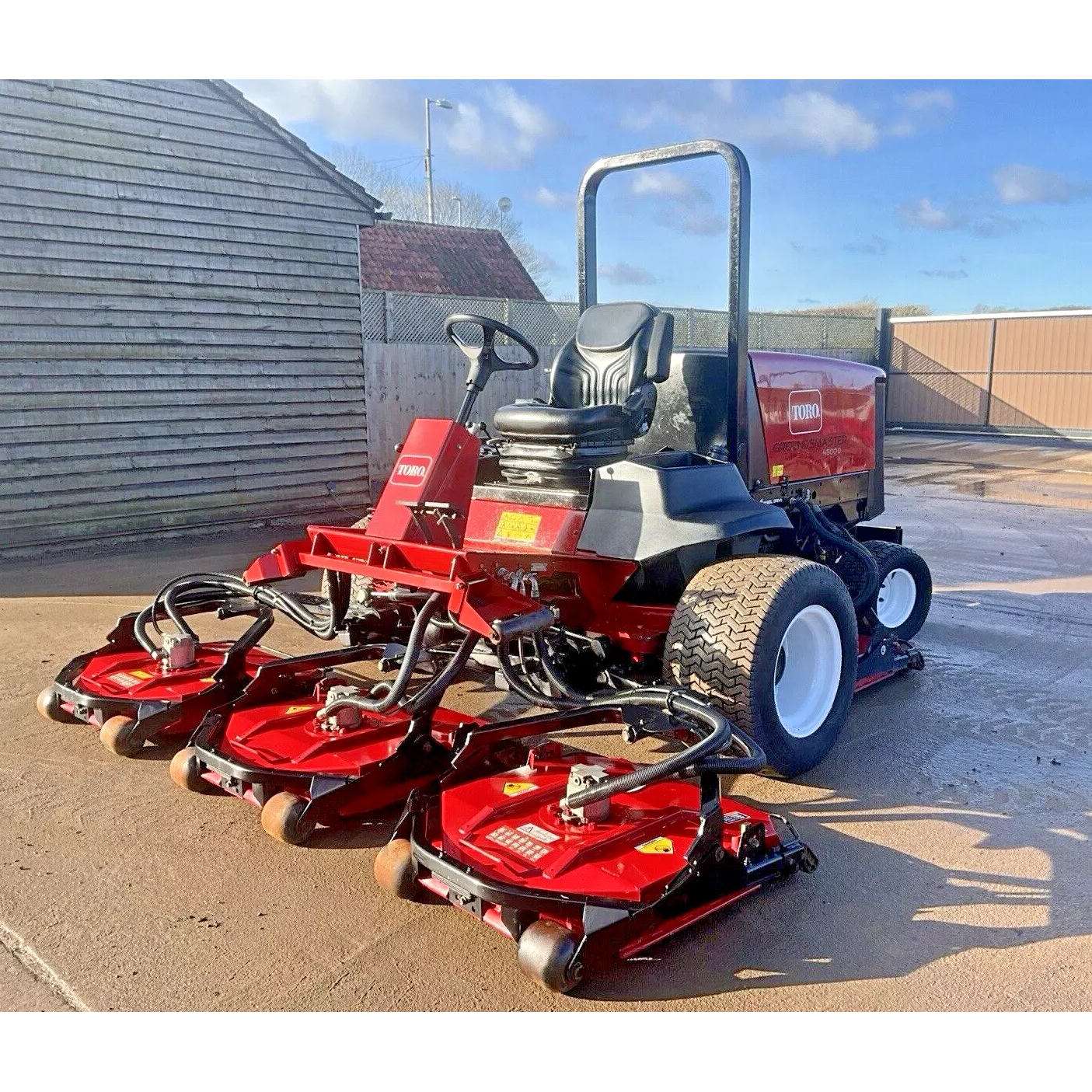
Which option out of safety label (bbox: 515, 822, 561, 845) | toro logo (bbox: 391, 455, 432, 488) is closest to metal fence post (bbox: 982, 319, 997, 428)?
toro logo (bbox: 391, 455, 432, 488)

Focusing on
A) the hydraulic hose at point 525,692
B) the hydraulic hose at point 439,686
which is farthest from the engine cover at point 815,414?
the hydraulic hose at point 439,686

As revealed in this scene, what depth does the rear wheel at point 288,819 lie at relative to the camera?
3.40 metres

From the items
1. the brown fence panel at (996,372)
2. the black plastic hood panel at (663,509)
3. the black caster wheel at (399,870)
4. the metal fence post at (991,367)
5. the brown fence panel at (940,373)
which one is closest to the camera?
the black caster wheel at (399,870)

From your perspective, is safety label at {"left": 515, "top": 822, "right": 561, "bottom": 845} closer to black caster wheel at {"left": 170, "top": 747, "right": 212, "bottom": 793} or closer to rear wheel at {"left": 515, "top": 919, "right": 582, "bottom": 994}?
rear wheel at {"left": 515, "top": 919, "right": 582, "bottom": 994}

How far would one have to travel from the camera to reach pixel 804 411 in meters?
5.48

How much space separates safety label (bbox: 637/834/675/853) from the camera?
9.60 ft

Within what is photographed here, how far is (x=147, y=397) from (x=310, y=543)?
622cm

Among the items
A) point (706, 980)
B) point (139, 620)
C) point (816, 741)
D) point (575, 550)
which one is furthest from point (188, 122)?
point (706, 980)

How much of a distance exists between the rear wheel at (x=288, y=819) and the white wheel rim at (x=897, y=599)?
149 inches

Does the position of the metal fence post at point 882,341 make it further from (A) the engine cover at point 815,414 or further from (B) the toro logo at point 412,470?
(B) the toro logo at point 412,470

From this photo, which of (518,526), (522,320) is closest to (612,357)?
(518,526)

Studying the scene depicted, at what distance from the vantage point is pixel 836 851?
3494mm

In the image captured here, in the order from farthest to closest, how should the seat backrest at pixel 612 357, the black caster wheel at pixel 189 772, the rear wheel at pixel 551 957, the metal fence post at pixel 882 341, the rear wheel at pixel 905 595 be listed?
the metal fence post at pixel 882 341, the rear wheel at pixel 905 595, the seat backrest at pixel 612 357, the black caster wheel at pixel 189 772, the rear wheel at pixel 551 957

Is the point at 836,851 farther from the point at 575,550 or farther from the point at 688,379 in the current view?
the point at 688,379
